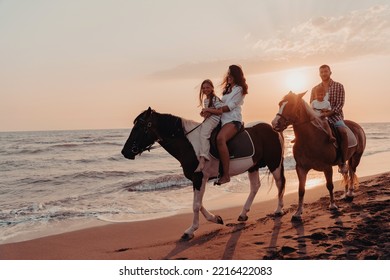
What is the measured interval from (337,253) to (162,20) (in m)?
4.36

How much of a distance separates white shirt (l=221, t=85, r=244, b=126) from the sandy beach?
169 cm

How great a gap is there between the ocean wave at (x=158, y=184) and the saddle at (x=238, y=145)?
557 centimetres

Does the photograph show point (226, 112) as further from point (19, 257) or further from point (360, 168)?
point (360, 168)

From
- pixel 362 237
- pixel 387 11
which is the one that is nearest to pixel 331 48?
pixel 387 11

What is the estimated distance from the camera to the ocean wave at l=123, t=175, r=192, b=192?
38.3 feet

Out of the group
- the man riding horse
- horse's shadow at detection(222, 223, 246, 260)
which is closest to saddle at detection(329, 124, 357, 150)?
the man riding horse

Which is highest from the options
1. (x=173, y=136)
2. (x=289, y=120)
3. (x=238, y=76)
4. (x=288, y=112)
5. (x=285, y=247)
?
(x=238, y=76)

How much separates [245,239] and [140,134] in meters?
2.11

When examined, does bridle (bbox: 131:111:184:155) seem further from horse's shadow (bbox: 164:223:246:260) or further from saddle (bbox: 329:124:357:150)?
saddle (bbox: 329:124:357:150)

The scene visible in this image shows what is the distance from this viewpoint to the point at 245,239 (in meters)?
5.54

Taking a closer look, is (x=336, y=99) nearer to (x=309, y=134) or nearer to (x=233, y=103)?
(x=309, y=134)

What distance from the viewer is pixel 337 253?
15.1ft

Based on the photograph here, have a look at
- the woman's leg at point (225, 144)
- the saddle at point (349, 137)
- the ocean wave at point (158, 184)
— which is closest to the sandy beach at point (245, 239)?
the woman's leg at point (225, 144)

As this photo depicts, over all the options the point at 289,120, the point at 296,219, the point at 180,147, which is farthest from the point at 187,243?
the point at 289,120
